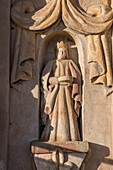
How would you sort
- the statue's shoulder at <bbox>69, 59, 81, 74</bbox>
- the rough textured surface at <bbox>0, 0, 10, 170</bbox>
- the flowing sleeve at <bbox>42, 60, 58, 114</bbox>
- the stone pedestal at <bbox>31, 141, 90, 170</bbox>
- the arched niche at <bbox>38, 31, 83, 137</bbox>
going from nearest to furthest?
the stone pedestal at <bbox>31, 141, 90, 170</bbox>, the rough textured surface at <bbox>0, 0, 10, 170</bbox>, the flowing sleeve at <bbox>42, 60, 58, 114</bbox>, the statue's shoulder at <bbox>69, 59, 81, 74</bbox>, the arched niche at <bbox>38, 31, 83, 137</bbox>

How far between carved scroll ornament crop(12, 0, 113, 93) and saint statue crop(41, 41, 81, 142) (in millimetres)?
365

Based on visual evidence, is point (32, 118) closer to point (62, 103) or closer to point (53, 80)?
point (62, 103)

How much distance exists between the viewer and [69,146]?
8328 mm

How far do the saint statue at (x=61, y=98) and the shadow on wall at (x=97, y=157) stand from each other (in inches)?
14.1

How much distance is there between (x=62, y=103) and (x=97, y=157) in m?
1.12

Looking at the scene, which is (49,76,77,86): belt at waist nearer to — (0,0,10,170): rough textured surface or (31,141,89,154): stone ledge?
(0,0,10,170): rough textured surface

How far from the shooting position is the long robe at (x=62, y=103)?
8.49 meters

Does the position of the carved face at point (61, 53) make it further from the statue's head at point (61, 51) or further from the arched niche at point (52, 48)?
the arched niche at point (52, 48)

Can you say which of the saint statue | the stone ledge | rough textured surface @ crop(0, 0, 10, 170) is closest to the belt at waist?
the saint statue

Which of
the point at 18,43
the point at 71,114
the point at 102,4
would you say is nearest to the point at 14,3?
the point at 18,43

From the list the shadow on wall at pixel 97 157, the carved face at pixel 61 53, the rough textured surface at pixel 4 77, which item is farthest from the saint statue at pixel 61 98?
the rough textured surface at pixel 4 77

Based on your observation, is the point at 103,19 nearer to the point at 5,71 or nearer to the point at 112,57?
the point at 112,57

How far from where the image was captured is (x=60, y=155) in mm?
8297

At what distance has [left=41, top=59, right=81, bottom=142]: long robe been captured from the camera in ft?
27.9
